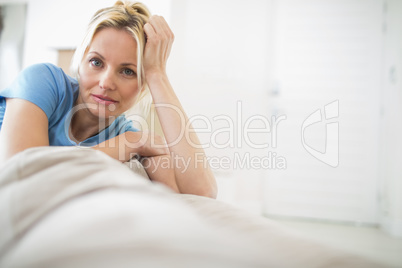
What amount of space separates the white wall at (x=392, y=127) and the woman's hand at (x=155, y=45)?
→ 225 centimetres

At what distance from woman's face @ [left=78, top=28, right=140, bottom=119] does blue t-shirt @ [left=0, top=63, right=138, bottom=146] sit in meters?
0.06

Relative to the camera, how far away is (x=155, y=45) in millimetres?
952

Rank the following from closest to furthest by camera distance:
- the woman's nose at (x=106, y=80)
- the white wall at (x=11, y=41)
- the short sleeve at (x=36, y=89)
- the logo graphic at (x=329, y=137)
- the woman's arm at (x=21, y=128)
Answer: the woman's arm at (x=21, y=128), the short sleeve at (x=36, y=89), the woman's nose at (x=106, y=80), the white wall at (x=11, y=41), the logo graphic at (x=329, y=137)

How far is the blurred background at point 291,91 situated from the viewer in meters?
2.59

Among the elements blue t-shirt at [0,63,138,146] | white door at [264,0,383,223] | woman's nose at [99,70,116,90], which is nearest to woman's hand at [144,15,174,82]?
woman's nose at [99,70,116,90]

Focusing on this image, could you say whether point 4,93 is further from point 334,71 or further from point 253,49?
point 334,71

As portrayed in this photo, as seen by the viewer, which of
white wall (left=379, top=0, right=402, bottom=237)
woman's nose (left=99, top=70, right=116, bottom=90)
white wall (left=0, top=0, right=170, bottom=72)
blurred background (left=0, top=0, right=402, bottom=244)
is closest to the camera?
woman's nose (left=99, top=70, right=116, bottom=90)

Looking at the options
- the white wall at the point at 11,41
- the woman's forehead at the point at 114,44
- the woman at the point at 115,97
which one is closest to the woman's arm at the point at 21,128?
the woman at the point at 115,97

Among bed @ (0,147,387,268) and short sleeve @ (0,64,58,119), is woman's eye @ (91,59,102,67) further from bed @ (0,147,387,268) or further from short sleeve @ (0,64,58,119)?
bed @ (0,147,387,268)

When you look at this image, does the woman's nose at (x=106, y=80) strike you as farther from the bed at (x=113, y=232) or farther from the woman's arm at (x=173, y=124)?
the bed at (x=113, y=232)

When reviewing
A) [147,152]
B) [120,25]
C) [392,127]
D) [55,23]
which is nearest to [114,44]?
[120,25]

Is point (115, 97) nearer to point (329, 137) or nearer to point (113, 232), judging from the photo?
point (113, 232)

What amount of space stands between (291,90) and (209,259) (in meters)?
2.80

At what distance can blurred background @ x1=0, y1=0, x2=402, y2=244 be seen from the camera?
2590 millimetres
